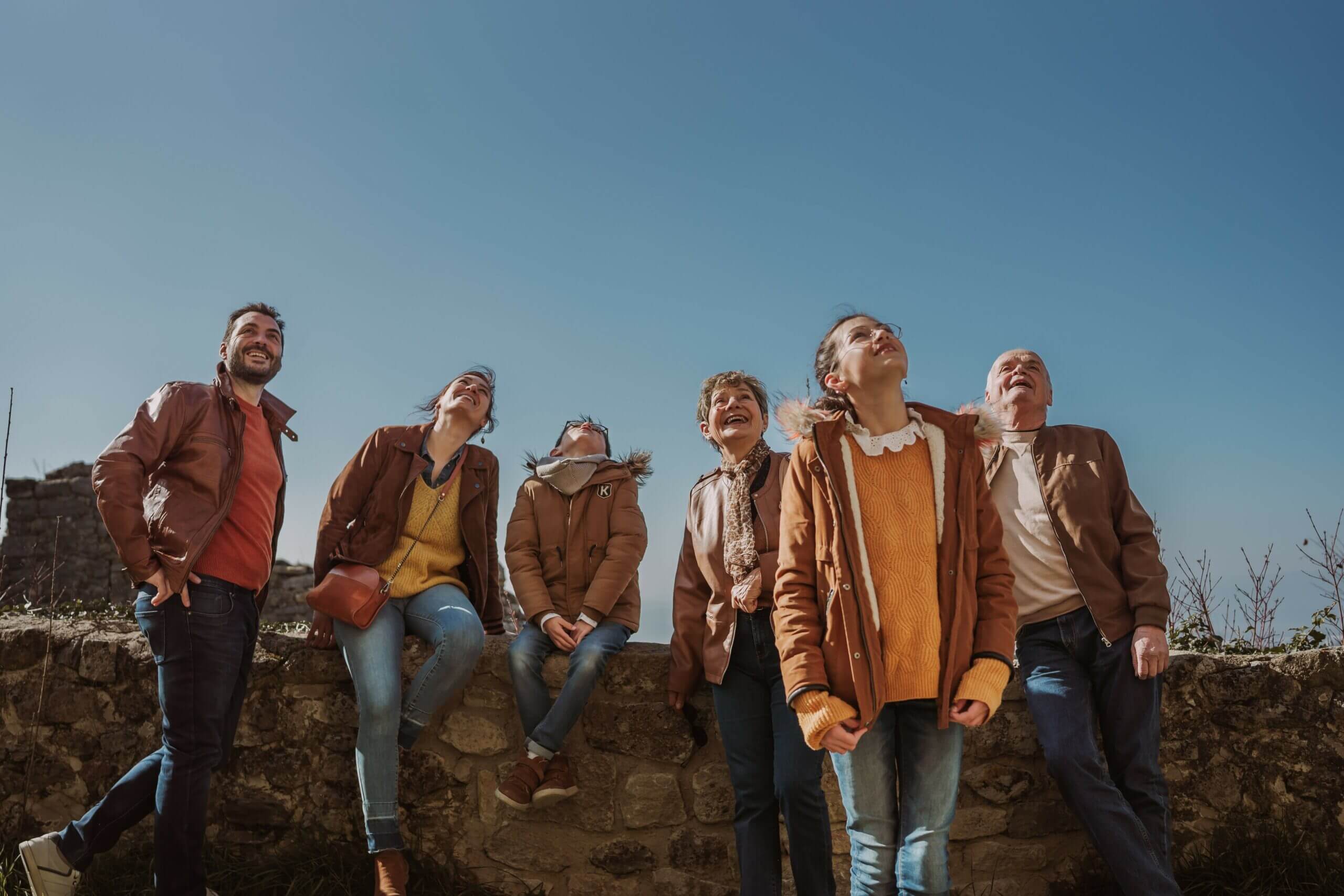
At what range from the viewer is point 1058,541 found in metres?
3.16

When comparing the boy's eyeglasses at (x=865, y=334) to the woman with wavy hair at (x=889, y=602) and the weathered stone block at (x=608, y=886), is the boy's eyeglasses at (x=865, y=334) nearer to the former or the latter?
the woman with wavy hair at (x=889, y=602)

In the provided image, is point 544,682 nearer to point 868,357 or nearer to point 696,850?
point 696,850

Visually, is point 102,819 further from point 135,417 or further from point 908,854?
point 908,854

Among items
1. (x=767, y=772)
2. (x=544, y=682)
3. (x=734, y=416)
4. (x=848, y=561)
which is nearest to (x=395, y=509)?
(x=544, y=682)

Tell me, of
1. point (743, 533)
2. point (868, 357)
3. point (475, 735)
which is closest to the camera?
point (868, 357)

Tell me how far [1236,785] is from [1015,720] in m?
0.82

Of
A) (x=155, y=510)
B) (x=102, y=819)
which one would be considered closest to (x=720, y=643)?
(x=155, y=510)

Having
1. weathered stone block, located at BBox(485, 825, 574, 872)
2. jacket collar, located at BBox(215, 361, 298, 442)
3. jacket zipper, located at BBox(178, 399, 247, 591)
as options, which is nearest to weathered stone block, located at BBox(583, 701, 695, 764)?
weathered stone block, located at BBox(485, 825, 574, 872)

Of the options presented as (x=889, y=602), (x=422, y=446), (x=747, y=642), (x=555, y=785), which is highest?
(x=422, y=446)

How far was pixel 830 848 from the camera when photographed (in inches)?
107

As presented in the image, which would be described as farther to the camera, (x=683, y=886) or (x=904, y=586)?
(x=683, y=886)

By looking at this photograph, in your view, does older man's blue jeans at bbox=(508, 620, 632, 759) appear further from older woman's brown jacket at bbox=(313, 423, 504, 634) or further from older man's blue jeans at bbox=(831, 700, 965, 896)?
older man's blue jeans at bbox=(831, 700, 965, 896)

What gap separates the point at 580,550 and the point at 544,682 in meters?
0.52

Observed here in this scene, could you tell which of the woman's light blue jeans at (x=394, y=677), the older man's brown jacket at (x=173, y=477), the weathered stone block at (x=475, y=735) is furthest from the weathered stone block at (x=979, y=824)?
the older man's brown jacket at (x=173, y=477)
